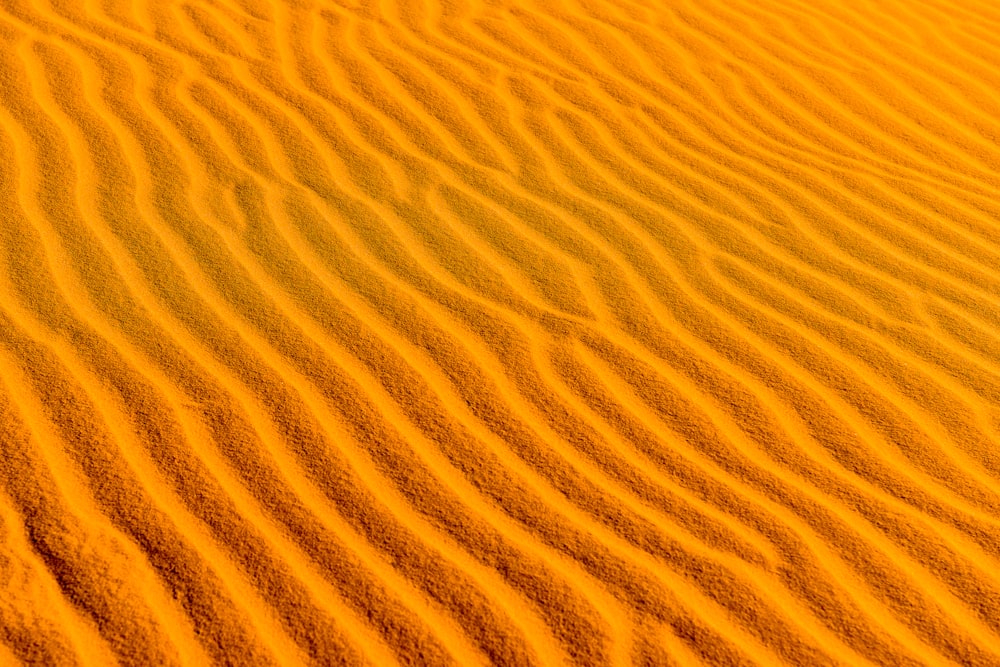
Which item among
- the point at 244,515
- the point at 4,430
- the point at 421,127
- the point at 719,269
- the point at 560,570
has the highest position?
the point at 421,127

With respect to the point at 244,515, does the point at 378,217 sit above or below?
above

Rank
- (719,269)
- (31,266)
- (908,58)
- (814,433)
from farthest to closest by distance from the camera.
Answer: (908,58) < (719,269) < (31,266) < (814,433)

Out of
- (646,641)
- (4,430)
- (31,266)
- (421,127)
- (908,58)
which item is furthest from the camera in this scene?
(908,58)

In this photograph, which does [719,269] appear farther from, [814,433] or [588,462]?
[588,462]

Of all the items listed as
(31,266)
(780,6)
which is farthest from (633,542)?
(780,6)

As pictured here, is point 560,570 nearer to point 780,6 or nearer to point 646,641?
point 646,641

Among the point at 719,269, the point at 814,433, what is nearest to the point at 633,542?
the point at 814,433

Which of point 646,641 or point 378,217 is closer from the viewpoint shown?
point 646,641
